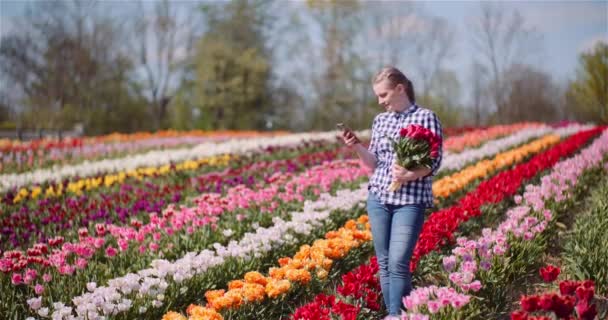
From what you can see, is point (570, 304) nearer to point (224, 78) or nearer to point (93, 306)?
point (93, 306)

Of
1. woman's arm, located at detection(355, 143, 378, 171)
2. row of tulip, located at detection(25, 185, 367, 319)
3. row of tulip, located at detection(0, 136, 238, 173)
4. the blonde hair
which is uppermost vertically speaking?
the blonde hair

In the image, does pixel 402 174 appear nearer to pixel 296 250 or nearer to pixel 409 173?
pixel 409 173

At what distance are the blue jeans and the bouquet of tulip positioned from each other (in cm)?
28

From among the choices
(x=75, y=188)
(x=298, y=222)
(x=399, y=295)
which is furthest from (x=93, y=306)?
(x=75, y=188)

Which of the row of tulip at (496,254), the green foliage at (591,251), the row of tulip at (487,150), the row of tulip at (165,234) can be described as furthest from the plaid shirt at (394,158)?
the row of tulip at (487,150)

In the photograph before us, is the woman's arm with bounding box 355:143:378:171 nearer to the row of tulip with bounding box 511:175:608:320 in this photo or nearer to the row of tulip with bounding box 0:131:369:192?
the row of tulip with bounding box 511:175:608:320

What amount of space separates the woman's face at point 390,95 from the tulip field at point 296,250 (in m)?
1.15

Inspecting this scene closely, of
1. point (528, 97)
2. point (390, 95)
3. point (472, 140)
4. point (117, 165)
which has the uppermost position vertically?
point (528, 97)

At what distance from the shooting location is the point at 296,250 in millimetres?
5488

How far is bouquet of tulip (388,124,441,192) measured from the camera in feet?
10.7

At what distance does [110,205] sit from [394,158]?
17.8 feet

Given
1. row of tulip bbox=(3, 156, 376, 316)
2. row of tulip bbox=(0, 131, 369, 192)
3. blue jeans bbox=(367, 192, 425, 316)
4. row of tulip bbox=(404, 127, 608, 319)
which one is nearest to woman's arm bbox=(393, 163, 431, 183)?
blue jeans bbox=(367, 192, 425, 316)

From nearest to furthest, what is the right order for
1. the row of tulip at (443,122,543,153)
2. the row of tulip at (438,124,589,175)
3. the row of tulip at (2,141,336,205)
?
the row of tulip at (2,141,336,205)
the row of tulip at (438,124,589,175)
the row of tulip at (443,122,543,153)

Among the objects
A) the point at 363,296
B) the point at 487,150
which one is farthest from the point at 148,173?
the point at 363,296
